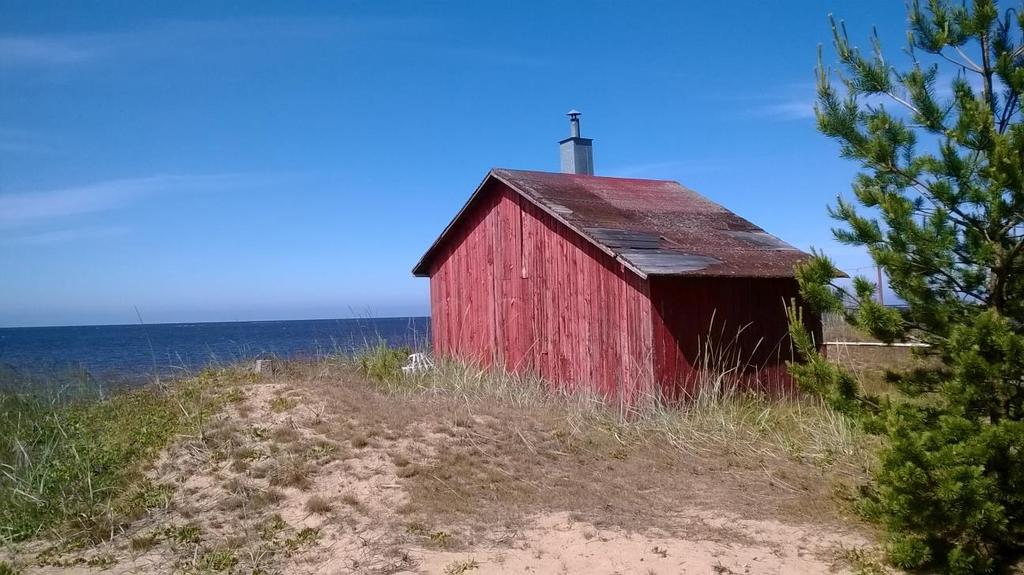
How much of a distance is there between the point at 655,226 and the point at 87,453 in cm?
829

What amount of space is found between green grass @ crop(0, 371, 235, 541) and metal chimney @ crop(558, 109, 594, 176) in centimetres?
854

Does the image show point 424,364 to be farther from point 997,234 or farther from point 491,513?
point 997,234

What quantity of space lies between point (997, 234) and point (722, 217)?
8.30 m

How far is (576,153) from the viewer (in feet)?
51.3

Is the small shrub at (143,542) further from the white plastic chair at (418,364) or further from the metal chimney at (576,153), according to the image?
the metal chimney at (576,153)

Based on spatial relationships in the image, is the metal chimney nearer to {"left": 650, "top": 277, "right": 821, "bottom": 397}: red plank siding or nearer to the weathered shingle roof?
the weathered shingle roof

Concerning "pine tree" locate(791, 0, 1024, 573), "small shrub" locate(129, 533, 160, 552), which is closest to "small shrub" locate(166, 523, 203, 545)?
"small shrub" locate(129, 533, 160, 552)

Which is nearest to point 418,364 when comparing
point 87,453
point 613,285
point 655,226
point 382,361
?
point 382,361

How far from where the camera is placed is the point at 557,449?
8109mm

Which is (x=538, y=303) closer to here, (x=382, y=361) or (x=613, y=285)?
(x=613, y=285)

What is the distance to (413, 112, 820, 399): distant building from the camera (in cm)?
1012

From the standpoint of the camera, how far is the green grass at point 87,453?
21.1 ft

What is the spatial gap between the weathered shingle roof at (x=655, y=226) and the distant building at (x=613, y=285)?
33 millimetres

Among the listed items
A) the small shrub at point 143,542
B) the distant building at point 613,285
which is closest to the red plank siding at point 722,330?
the distant building at point 613,285
